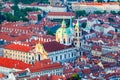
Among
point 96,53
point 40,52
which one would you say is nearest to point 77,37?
point 96,53

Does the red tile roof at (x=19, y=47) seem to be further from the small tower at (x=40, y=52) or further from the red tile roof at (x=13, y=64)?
the red tile roof at (x=13, y=64)

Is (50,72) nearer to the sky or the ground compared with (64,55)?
nearer to the sky

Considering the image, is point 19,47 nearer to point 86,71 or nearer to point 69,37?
point 69,37

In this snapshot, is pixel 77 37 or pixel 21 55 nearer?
pixel 21 55

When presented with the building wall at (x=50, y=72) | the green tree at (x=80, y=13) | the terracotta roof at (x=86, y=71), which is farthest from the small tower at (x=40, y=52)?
the green tree at (x=80, y=13)

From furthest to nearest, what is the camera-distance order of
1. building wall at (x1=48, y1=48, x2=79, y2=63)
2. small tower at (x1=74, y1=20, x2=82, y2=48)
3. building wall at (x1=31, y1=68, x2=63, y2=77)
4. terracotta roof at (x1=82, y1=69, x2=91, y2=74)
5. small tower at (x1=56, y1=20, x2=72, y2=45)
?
1. small tower at (x1=74, y1=20, x2=82, y2=48)
2. small tower at (x1=56, y1=20, x2=72, y2=45)
3. building wall at (x1=48, y1=48, x2=79, y2=63)
4. terracotta roof at (x1=82, y1=69, x2=91, y2=74)
5. building wall at (x1=31, y1=68, x2=63, y2=77)

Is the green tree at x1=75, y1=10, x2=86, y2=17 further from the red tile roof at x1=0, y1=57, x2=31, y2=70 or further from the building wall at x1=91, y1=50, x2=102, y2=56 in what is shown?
the red tile roof at x1=0, y1=57, x2=31, y2=70

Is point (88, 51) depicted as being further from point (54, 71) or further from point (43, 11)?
point (43, 11)

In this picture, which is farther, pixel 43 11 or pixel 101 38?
pixel 43 11

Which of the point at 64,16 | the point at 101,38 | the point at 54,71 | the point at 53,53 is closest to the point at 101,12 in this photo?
the point at 64,16

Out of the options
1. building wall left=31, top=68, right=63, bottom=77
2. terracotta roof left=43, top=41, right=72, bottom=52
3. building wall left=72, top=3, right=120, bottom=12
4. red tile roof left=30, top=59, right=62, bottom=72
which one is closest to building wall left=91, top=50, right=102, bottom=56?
terracotta roof left=43, top=41, right=72, bottom=52

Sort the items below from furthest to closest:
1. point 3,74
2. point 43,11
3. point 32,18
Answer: point 43,11, point 32,18, point 3,74
